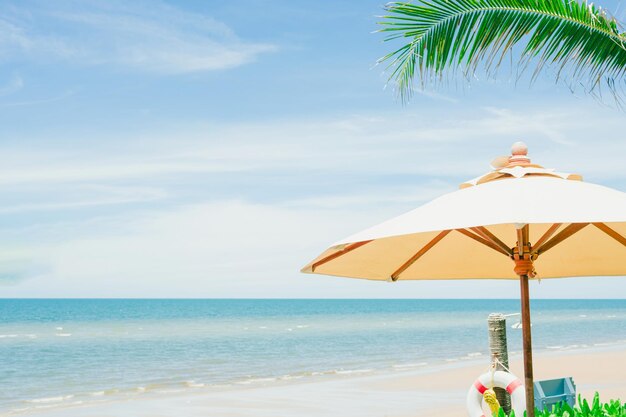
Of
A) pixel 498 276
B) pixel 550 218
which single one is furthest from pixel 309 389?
pixel 550 218

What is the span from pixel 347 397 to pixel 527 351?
40.9 ft

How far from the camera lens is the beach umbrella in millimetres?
3572

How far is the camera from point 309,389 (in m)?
18.6

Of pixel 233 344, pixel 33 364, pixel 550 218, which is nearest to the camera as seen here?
pixel 550 218

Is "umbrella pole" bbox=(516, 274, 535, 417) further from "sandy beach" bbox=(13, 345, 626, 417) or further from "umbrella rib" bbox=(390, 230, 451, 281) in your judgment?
"sandy beach" bbox=(13, 345, 626, 417)

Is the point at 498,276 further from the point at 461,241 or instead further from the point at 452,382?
the point at 452,382

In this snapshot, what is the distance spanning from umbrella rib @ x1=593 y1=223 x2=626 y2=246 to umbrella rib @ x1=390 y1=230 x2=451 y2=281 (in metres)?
0.97

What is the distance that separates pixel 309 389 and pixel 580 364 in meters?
10.0

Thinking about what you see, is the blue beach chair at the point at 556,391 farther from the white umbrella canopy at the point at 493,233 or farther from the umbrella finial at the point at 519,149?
the umbrella finial at the point at 519,149

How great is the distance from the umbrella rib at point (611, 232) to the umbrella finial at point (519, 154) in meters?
0.64

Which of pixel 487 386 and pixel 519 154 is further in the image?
pixel 487 386

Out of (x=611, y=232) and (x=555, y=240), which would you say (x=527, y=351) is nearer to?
(x=555, y=240)

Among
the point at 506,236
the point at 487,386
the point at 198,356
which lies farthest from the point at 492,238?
the point at 198,356

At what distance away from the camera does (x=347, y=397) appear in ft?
54.8
